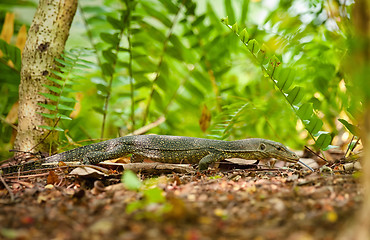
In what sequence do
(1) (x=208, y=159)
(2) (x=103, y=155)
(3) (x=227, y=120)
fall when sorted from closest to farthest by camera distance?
(1) (x=208, y=159) → (2) (x=103, y=155) → (3) (x=227, y=120)

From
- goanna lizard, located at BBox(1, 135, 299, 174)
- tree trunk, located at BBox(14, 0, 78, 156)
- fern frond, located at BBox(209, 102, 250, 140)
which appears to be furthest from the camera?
fern frond, located at BBox(209, 102, 250, 140)

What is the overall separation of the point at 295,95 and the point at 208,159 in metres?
1.41

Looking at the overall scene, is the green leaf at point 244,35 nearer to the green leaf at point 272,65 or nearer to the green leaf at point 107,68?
the green leaf at point 272,65

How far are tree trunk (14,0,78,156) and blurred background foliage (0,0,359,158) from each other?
0.46 metres

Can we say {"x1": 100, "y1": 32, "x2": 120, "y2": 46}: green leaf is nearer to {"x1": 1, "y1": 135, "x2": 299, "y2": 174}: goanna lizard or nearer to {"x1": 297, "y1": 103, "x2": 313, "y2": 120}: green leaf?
{"x1": 1, "y1": 135, "x2": 299, "y2": 174}: goanna lizard

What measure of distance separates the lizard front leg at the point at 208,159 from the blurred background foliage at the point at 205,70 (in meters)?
0.49

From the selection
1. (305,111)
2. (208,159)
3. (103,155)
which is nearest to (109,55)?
(103,155)

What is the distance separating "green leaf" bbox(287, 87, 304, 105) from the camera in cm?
379

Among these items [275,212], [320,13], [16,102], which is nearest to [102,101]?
[16,102]

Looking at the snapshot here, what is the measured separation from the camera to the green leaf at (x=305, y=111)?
12.2ft

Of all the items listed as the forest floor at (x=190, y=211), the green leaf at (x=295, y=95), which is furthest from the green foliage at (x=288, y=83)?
the forest floor at (x=190, y=211)

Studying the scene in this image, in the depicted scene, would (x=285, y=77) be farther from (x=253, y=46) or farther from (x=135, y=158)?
(x=135, y=158)

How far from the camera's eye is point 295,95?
3.83 meters

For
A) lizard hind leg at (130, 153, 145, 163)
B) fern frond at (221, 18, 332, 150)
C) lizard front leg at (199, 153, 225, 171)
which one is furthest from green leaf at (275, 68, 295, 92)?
lizard hind leg at (130, 153, 145, 163)
